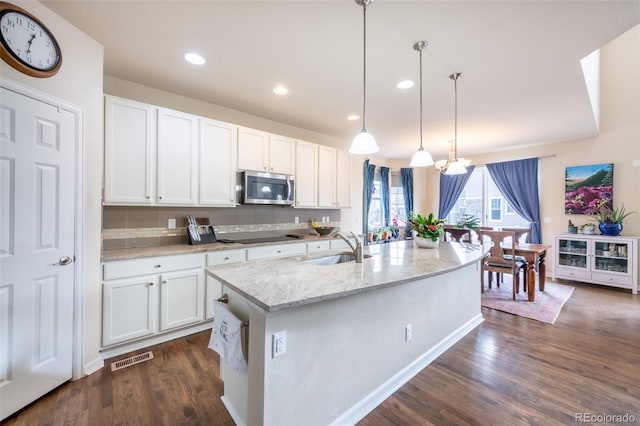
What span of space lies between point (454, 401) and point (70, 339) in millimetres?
2742

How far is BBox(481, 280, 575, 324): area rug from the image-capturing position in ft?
10.6

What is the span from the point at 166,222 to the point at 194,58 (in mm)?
1715

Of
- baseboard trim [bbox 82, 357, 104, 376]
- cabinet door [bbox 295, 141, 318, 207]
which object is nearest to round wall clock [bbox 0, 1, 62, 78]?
baseboard trim [bbox 82, 357, 104, 376]

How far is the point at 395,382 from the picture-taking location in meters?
1.91

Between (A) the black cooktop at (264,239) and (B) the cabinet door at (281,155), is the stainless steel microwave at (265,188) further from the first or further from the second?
(A) the black cooktop at (264,239)

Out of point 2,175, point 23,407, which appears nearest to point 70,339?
point 23,407

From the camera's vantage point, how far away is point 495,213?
5.78 metres

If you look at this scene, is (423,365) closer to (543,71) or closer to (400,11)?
(400,11)

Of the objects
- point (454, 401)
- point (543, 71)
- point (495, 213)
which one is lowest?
point (454, 401)

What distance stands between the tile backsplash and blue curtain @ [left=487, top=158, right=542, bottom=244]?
14.7 feet

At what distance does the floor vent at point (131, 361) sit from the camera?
84.1 inches

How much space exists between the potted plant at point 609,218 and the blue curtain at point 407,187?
3143mm

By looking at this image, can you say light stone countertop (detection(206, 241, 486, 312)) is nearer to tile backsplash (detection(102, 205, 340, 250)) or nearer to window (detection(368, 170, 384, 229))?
tile backsplash (detection(102, 205, 340, 250))

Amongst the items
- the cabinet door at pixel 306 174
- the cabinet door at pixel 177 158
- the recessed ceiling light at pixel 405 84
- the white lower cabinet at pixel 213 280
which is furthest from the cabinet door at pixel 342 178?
the cabinet door at pixel 177 158
